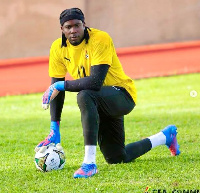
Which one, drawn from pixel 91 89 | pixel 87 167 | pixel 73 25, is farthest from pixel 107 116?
pixel 73 25

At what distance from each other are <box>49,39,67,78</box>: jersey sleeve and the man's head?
263 mm

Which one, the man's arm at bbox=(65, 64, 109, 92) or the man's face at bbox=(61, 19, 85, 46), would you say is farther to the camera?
the man's face at bbox=(61, 19, 85, 46)

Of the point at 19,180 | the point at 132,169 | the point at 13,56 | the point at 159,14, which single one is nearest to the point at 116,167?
the point at 132,169

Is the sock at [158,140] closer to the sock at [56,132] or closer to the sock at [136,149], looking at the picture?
the sock at [136,149]

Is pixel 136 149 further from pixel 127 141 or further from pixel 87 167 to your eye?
pixel 127 141

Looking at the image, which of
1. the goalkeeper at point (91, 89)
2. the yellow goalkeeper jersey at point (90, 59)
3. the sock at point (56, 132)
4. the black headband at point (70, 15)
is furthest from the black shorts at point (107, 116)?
the black headband at point (70, 15)

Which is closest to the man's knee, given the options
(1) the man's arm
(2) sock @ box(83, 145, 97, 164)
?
(1) the man's arm

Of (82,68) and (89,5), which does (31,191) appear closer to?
(82,68)

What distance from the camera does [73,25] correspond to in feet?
20.7

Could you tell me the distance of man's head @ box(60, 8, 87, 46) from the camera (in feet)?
20.6

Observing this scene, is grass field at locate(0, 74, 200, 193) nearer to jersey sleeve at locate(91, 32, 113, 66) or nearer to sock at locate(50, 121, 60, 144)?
sock at locate(50, 121, 60, 144)

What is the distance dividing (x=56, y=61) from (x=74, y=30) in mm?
505

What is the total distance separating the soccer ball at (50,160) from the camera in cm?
638

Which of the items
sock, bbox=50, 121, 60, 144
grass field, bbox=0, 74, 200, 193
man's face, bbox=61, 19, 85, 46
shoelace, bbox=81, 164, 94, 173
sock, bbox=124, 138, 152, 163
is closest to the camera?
grass field, bbox=0, 74, 200, 193
